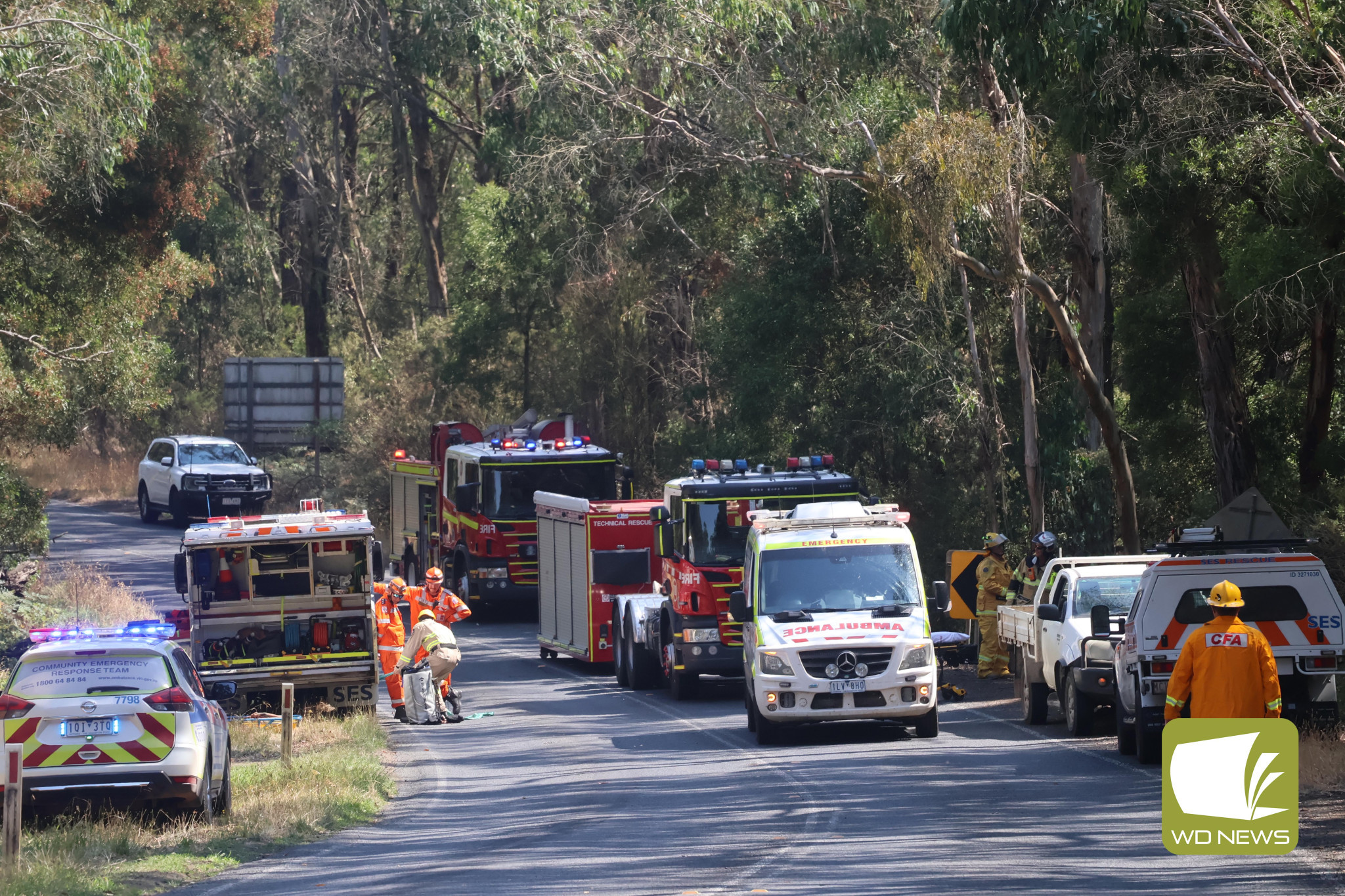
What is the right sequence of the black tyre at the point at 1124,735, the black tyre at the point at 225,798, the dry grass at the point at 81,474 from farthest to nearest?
the dry grass at the point at 81,474 < the black tyre at the point at 1124,735 < the black tyre at the point at 225,798

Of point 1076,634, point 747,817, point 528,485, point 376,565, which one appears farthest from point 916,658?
point 528,485

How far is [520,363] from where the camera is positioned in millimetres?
44812

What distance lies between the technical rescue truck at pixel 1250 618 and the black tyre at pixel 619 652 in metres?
9.42

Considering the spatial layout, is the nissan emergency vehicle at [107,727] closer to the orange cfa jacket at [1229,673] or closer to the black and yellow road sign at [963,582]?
the orange cfa jacket at [1229,673]

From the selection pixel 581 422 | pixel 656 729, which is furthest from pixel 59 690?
pixel 581 422

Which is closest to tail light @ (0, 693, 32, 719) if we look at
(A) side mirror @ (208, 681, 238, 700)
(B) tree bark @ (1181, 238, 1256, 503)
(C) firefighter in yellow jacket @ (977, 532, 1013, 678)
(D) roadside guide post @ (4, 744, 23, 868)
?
(D) roadside guide post @ (4, 744, 23, 868)

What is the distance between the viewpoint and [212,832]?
41.9ft

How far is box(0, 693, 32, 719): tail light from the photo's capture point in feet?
40.2

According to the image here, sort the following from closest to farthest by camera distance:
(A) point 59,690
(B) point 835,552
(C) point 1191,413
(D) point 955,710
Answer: (A) point 59,690 < (B) point 835,552 < (D) point 955,710 < (C) point 1191,413

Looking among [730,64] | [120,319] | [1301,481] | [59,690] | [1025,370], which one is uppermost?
[730,64]

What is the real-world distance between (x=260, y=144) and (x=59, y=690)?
44890mm

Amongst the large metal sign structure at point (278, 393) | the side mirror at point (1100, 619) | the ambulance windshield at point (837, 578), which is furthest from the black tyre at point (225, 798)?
the large metal sign structure at point (278, 393)

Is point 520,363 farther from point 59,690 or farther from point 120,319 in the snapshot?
point 59,690

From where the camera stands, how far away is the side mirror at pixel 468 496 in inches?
1121
